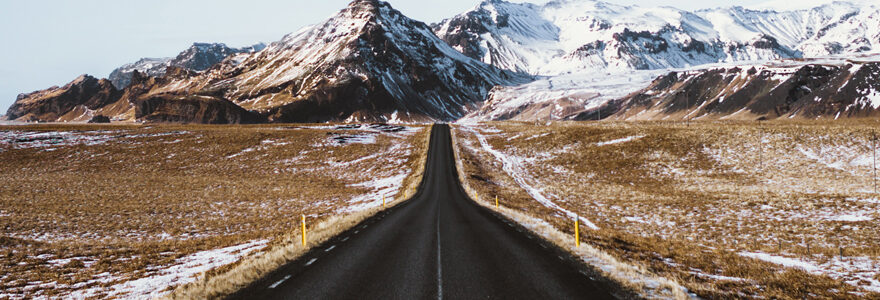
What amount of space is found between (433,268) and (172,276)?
8.41m

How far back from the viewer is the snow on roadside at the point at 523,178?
3087 cm

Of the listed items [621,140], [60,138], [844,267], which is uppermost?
[60,138]

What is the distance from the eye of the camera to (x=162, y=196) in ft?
129

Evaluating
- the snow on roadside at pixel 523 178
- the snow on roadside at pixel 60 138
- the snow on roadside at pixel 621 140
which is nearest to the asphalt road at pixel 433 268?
the snow on roadside at pixel 523 178

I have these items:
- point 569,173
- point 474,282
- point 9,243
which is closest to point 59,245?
point 9,243

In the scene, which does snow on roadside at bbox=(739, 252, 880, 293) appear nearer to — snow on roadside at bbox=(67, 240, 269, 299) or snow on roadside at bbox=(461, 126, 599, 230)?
snow on roadside at bbox=(461, 126, 599, 230)

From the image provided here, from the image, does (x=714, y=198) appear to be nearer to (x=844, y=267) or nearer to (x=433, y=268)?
(x=844, y=267)

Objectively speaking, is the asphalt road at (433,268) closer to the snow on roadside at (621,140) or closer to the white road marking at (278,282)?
the white road marking at (278,282)

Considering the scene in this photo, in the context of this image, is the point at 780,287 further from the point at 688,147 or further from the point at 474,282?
the point at 688,147

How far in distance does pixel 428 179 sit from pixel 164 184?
91.9ft

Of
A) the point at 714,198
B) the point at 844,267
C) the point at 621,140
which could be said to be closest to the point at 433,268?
the point at 844,267

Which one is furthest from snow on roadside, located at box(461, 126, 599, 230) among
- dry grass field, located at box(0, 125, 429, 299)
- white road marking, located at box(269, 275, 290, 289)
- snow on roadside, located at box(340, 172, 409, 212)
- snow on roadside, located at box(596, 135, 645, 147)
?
white road marking, located at box(269, 275, 290, 289)

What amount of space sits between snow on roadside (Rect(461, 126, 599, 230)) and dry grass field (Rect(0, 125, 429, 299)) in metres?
12.1

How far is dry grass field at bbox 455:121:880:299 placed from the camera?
13.5 metres
